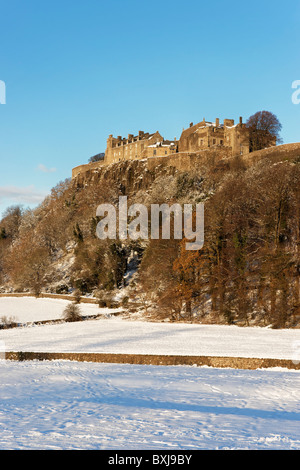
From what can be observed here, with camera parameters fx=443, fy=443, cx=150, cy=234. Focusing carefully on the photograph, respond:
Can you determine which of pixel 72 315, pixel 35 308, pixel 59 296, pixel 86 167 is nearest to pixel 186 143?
pixel 86 167

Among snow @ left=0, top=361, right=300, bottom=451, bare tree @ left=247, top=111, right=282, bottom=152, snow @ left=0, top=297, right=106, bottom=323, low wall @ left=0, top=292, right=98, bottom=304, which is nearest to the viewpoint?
snow @ left=0, top=361, right=300, bottom=451

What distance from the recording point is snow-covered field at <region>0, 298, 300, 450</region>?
8.04 meters

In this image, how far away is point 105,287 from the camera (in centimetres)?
4781

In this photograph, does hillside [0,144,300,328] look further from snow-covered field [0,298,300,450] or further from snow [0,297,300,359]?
snow-covered field [0,298,300,450]

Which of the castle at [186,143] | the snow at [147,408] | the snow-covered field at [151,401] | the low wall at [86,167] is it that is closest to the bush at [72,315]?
the snow-covered field at [151,401]

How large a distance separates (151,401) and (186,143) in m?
69.5

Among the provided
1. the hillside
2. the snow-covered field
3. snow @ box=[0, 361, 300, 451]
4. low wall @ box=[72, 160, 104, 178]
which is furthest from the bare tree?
snow @ box=[0, 361, 300, 451]

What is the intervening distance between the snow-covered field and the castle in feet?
167

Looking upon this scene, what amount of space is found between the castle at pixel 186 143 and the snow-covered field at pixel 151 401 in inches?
2000

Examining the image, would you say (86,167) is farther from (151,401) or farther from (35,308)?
(151,401)

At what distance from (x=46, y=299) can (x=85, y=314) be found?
15477 mm
